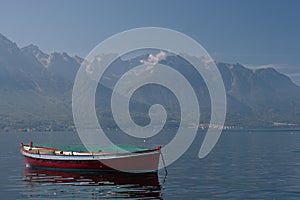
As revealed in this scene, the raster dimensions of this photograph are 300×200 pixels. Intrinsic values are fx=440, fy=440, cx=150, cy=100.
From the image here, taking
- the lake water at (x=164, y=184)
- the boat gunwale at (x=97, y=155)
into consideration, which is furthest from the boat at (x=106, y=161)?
the lake water at (x=164, y=184)

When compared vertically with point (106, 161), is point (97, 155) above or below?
above

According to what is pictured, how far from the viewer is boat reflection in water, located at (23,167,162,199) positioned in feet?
190

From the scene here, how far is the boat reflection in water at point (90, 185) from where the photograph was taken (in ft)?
190

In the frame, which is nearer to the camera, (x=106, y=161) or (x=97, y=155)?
(x=106, y=161)

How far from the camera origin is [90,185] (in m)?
65.7

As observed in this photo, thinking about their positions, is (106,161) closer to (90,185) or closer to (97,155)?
(97,155)

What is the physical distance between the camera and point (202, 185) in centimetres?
6494

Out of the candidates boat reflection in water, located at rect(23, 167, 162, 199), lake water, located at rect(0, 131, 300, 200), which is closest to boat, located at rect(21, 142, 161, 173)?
boat reflection in water, located at rect(23, 167, 162, 199)

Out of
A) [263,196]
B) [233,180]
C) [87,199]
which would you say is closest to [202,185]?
[233,180]

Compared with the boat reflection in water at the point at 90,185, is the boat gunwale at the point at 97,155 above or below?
above

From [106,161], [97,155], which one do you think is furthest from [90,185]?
[97,155]

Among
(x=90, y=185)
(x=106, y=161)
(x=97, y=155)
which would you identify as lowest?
(x=90, y=185)

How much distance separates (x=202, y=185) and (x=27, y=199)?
25.1 meters

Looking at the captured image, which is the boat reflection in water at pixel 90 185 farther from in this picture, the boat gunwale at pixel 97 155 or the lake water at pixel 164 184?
the boat gunwale at pixel 97 155
